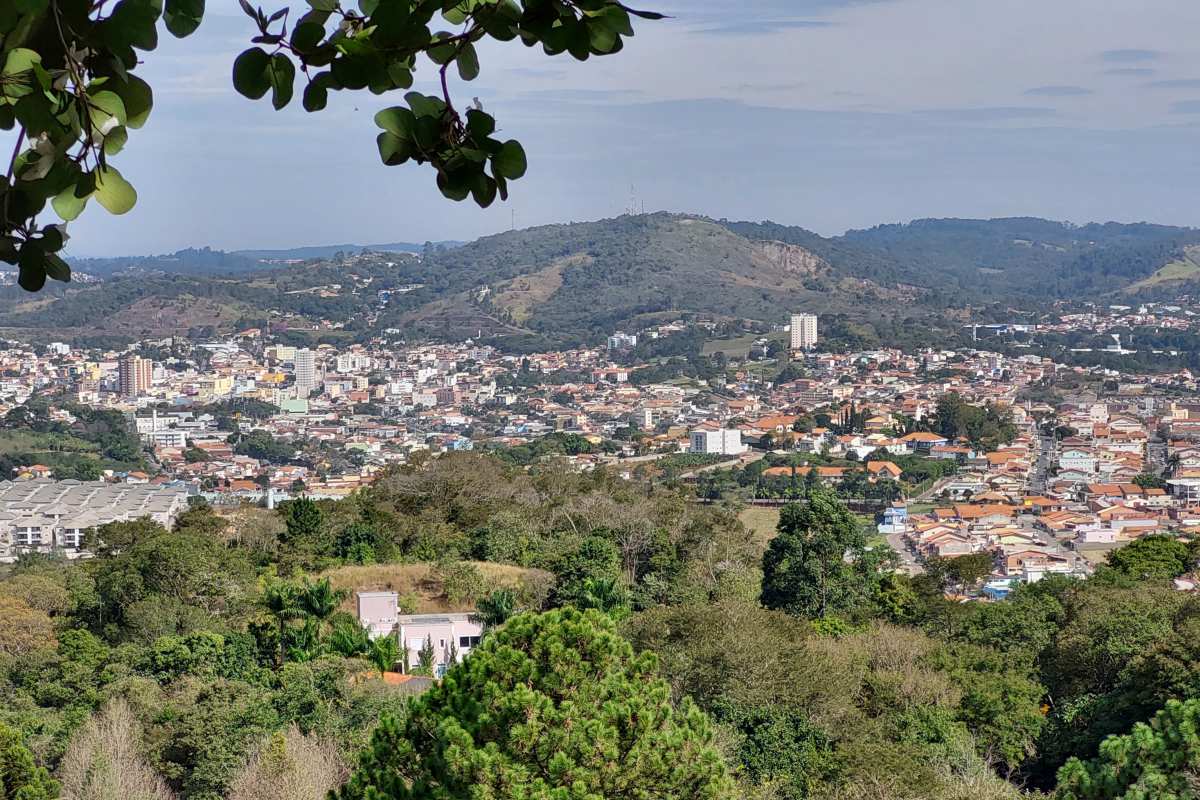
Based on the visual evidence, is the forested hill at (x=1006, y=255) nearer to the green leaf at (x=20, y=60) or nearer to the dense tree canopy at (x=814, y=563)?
the dense tree canopy at (x=814, y=563)

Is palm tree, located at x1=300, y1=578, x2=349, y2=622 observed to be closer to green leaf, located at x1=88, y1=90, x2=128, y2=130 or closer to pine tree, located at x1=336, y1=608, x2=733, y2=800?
pine tree, located at x1=336, y1=608, x2=733, y2=800

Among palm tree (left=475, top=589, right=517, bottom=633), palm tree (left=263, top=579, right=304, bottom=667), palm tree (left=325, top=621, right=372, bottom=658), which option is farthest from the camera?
palm tree (left=475, top=589, right=517, bottom=633)

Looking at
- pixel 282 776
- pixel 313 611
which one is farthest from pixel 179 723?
pixel 313 611

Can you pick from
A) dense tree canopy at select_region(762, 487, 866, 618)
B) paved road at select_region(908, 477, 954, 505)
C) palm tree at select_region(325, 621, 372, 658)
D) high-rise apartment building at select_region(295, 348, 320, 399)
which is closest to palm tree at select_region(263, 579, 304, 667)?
palm tree at select_region(325, 621, 372, 658)

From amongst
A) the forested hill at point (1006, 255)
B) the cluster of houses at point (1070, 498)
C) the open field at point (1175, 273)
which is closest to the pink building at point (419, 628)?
the cluster of houses at point (1070, 498)

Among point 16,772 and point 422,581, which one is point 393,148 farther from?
point 422,581

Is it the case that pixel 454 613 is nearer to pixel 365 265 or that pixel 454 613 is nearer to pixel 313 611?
pixel 313 611
